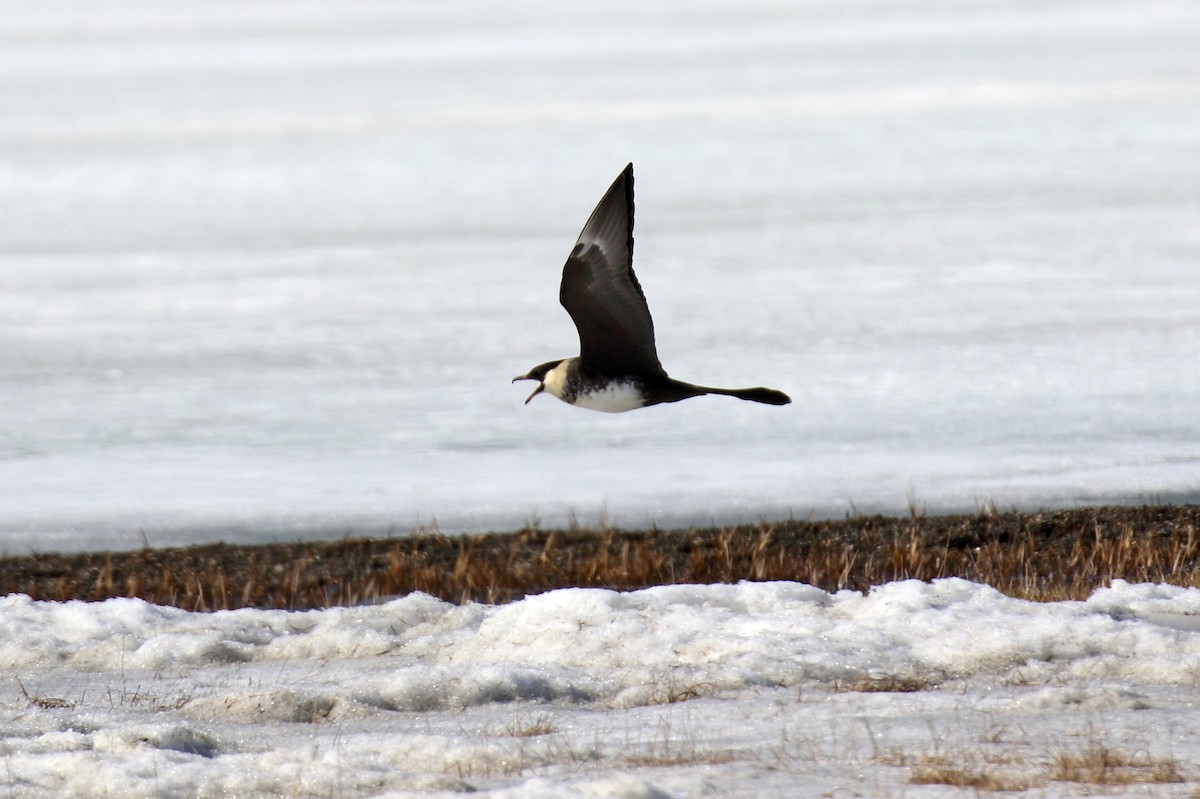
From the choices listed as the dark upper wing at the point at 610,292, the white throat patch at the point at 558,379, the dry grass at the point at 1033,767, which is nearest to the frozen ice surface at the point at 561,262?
the white throat patch at the point at 558,379

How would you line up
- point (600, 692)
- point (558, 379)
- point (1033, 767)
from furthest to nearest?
point (558, 379) → point (600, 692) → point (1033, 767)

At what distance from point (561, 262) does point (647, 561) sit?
862cm

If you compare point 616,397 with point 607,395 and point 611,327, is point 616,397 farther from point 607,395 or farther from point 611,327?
point 611,327

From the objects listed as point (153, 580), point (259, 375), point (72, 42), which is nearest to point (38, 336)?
point (259, 375)

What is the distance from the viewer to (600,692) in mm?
5789

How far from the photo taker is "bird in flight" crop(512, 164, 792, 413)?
648 cm

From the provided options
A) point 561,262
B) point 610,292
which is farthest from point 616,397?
point 561,262

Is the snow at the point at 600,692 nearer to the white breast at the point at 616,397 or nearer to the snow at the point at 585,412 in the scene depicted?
the snow at the point at 585,412

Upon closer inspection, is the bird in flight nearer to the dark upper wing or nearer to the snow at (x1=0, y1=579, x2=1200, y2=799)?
the dark upper wing

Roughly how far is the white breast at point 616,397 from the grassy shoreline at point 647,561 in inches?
56.4

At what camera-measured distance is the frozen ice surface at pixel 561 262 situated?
1029cm

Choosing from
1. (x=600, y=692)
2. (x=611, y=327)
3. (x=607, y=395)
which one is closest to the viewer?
(x=600, y=692)

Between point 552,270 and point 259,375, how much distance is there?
4.20 metres

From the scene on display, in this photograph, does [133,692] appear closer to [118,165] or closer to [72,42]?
[118,165]
